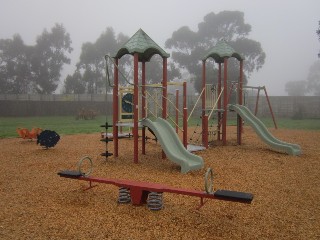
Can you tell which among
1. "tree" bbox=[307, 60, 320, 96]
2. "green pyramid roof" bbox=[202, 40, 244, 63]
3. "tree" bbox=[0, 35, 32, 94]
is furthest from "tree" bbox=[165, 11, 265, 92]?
"tree" bbox=[307, 60, 320, 96]

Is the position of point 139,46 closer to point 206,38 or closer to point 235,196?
point 235,196

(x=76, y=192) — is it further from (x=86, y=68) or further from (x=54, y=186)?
(x=86, y=68)

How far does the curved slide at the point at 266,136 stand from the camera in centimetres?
1081

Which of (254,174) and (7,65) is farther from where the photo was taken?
(7,65)

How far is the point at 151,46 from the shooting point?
9273 millimetres

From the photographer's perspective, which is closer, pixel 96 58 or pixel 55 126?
pixel 55 126

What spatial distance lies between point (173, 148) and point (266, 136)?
4884mm

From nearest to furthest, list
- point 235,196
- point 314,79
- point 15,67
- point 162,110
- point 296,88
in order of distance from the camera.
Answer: point 235,196
point 162,110
point 15,67
point 314,79
point 296,88

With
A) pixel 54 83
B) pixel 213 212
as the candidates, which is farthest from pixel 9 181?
pixel 54 83

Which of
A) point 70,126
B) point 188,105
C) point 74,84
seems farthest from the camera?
point 74,84

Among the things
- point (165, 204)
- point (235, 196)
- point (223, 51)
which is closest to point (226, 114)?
point (223, 51)

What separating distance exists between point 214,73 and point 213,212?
118ft

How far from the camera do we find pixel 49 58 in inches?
2000

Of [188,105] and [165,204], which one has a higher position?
[188,105]
